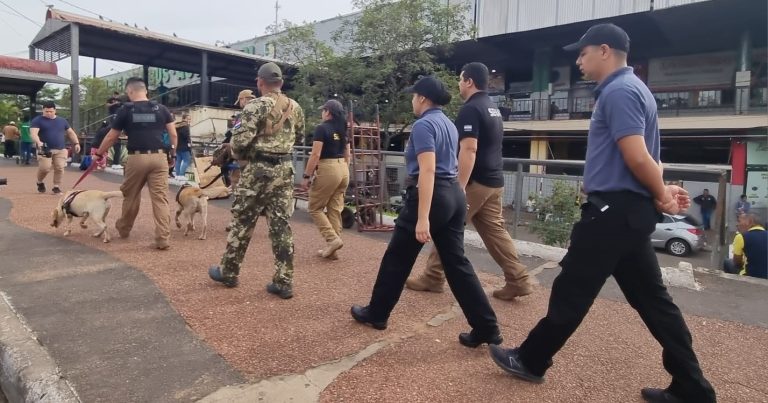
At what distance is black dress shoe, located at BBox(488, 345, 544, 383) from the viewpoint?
303 cm

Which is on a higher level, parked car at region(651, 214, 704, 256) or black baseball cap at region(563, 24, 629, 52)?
black baseball cap at region(563, 24, 629, 52)

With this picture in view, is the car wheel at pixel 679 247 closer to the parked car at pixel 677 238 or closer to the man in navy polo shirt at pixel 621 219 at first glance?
the parked car at pixel 677 238

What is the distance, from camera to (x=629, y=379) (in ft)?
10.6

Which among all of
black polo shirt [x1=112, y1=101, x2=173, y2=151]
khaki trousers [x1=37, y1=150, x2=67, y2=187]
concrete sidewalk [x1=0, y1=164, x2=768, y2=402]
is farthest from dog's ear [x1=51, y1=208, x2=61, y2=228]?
khaki trousers [x1=37, y1=150, x2=67, y2=187]

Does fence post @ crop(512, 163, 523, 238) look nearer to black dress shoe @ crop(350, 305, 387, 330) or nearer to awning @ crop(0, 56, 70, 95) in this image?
black dress shoe @ crop(350, 305, 387, 330)

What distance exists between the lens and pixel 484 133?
428cm

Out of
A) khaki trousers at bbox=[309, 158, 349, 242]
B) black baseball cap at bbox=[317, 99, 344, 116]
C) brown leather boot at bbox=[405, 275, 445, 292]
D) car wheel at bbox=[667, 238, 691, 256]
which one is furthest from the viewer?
car wheel at bbox=[667, 238, 691, 256]

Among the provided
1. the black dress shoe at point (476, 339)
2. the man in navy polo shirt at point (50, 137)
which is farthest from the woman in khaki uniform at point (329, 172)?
the man in navy polo shirt at point (50, 137)

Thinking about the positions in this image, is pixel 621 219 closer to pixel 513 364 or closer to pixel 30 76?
pixel 513 364

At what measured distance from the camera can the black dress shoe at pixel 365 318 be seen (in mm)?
3773

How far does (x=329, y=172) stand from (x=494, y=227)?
2.38 m

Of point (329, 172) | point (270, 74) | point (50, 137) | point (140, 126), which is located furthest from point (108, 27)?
point (270, 74)

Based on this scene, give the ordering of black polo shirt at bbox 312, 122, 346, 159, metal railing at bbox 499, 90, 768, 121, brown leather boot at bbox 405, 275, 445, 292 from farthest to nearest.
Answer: metal railing at bbox 499, 90, 768, 121 → black polo shirt at bbox 312, 122, 346, 159 → brown leather boot at bbox 405, 275, 445, 292

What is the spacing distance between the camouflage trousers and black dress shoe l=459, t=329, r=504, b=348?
1.59 m
